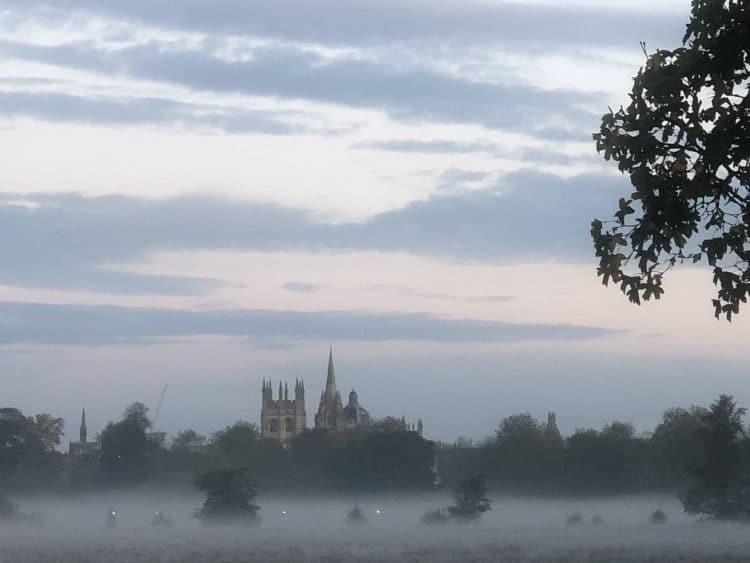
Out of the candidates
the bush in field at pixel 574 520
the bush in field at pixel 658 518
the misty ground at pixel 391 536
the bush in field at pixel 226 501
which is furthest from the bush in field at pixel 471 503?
→ the bush in field at pixel 226 501

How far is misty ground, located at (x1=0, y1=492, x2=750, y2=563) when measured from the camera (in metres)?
85.6

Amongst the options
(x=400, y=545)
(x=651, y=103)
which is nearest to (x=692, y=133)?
(x=651, y=103)

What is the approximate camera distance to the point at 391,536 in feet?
366

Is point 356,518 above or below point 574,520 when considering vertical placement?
above

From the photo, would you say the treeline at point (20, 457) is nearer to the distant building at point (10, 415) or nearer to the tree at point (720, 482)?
the distant building at point (10, 415)

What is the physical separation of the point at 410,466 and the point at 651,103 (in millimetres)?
170104

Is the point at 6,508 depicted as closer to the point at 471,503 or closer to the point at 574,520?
the point at 471,503

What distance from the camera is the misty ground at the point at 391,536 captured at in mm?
85625

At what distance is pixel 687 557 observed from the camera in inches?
3137

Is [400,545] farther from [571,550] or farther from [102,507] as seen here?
[102,507]

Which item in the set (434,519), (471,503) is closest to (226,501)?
(434,519)

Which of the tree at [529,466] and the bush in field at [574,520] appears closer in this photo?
the bush in field at [574,520]

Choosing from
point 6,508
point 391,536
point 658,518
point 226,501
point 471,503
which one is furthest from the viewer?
point 6,508

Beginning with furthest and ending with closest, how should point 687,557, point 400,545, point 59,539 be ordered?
point 59,539, point 400,545, point 687,557
